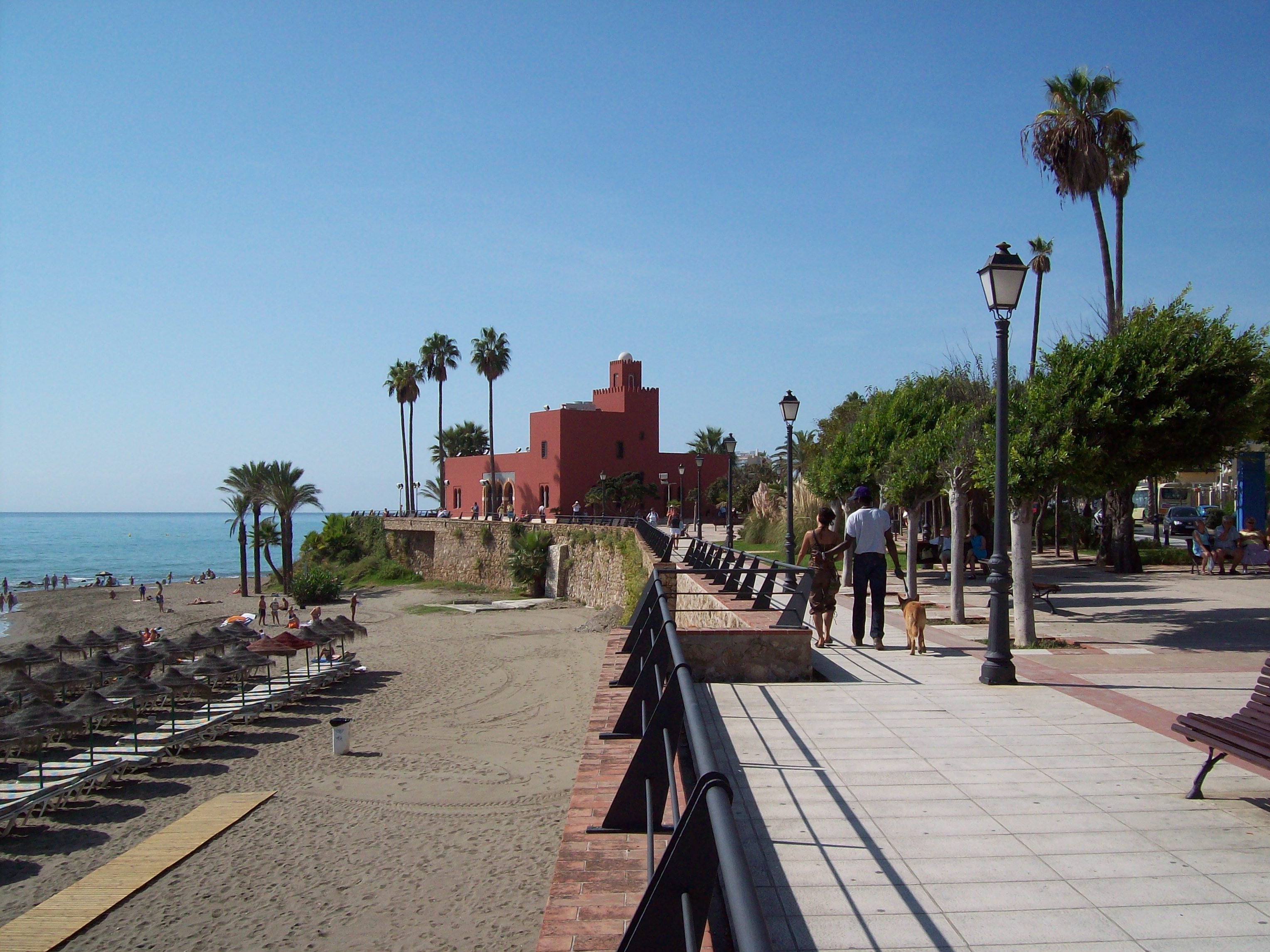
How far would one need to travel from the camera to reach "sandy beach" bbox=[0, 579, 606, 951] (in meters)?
8.52

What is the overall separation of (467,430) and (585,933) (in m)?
73.1

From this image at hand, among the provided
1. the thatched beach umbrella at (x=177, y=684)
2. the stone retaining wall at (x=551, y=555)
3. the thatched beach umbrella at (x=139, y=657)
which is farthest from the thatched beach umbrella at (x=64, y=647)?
the stone retaining wall at (x=551, y=555)

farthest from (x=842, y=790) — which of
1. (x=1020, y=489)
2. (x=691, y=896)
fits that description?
(x=1020, y=489)

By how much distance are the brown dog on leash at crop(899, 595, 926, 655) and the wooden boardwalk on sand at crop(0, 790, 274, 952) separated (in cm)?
893

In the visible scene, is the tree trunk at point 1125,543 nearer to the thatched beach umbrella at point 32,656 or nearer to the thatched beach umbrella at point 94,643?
the thatched beach umbrella at point 32,656

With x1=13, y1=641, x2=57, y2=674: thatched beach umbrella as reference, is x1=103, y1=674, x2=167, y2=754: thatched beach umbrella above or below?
above

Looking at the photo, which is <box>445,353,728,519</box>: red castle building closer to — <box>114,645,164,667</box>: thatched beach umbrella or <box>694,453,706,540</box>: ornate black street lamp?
<box>694,453,706,540</box>: ornate black street lamp

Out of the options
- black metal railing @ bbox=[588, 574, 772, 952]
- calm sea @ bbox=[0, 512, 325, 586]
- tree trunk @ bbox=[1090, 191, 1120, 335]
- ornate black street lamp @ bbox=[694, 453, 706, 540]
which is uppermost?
tree trunk @ bbox=[1090, 191, 1120, 335]

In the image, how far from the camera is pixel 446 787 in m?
12.9

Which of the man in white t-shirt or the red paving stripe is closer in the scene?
the red paving stripe

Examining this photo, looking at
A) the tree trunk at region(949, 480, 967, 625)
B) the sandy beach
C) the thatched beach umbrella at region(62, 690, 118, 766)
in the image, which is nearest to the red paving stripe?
the tree trunk at region(949, 480, 967, 625)

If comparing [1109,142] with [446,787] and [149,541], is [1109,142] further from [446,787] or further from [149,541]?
[149,541]

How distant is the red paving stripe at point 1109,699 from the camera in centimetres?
593

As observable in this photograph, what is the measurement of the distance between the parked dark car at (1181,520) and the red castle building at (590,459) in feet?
83.5
